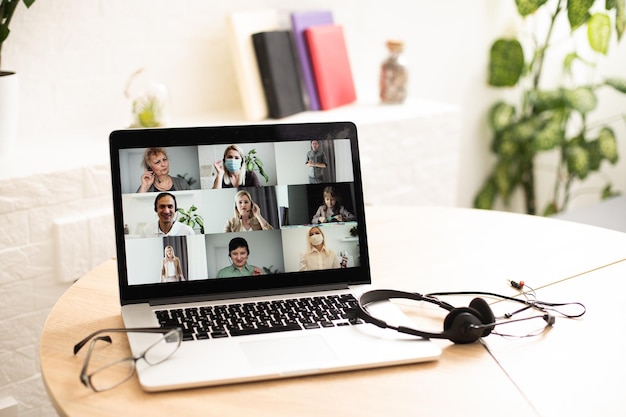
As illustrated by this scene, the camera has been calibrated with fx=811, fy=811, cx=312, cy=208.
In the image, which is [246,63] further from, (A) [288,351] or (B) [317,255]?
(A) [288,351]

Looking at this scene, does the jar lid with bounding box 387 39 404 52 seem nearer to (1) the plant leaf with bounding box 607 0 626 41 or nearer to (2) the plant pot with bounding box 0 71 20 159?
(1) the plant leaf with bounding box 607 0 626 41

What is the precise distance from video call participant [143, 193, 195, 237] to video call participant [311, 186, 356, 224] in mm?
192

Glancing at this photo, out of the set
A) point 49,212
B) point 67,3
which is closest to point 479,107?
point 67,3

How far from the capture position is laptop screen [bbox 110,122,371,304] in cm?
114

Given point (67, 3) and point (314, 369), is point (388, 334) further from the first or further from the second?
point (67, 3)

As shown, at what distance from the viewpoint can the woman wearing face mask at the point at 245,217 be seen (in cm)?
117

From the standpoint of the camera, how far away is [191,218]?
1159 millimetres

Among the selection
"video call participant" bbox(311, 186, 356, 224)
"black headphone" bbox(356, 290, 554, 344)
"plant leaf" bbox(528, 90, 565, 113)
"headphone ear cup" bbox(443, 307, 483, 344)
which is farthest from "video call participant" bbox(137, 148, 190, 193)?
"plant leaf" bbox(528, 90, 565, 113)

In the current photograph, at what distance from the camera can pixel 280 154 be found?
1207 mm

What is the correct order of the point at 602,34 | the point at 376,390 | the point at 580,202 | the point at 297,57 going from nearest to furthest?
the point at 376,390 < the point at 297,57 < the point at 602,34 < the point at 580,202

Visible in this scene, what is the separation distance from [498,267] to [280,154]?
1.39 feet

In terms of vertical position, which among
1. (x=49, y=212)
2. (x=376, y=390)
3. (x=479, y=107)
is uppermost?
(x=479, y=107)

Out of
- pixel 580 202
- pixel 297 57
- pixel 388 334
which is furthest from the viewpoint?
pixel 580 202

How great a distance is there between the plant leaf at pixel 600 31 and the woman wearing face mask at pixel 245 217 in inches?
76.9
